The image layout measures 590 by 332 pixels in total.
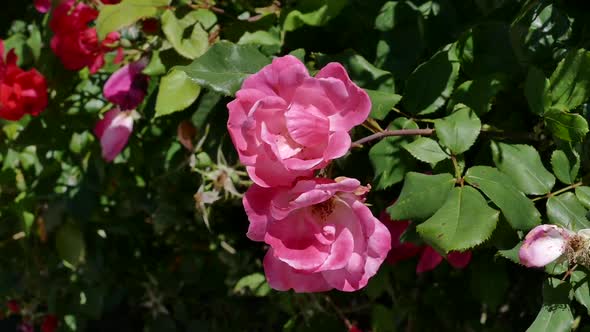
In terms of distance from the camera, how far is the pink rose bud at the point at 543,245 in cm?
78

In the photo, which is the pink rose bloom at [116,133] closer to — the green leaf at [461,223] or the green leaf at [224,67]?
the green leaf at [224,67]

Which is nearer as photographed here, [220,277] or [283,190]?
[283,190]

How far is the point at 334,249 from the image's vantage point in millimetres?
805

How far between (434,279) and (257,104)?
3.10 ft

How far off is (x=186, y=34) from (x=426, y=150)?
45 cm

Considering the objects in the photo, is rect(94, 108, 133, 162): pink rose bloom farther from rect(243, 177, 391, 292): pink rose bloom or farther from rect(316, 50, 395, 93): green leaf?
rect(243, 177, 391, 292): pink rose bloom

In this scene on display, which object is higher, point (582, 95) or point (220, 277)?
point (582, 95)

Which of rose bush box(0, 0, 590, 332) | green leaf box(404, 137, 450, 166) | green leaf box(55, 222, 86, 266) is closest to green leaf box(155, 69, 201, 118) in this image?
rose bush box(0, 0, 590, 332)

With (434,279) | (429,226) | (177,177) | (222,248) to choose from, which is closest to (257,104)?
(429,226)

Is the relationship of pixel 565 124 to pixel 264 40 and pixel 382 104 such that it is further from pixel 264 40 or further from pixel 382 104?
pixel 264 40

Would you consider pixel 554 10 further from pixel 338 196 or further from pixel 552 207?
pixel 338 196

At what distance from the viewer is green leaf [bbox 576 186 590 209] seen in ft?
2.91

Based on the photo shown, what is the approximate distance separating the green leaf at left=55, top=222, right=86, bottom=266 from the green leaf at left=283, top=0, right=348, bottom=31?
770 mm

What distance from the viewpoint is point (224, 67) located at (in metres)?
0.96
